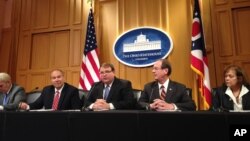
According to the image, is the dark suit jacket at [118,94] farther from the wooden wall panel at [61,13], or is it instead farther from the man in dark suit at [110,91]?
the wooden wall panel at [61,13]

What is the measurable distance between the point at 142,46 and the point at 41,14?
2.21 metres

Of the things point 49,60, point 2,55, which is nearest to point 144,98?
point 49,60

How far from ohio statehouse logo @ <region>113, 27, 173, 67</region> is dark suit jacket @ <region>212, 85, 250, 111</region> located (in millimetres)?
1512

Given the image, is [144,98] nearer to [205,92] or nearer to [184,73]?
[205,92]

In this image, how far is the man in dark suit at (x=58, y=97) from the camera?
3.01m

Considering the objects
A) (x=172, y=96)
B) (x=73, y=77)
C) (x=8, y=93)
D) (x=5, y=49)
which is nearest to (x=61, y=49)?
(x=73, y=77)

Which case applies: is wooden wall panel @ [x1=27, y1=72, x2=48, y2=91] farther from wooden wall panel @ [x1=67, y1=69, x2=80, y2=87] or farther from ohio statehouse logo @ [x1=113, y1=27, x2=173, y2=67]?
ohio statehouse logo @ [x1=113, y1=27, x2=173, y2=67]

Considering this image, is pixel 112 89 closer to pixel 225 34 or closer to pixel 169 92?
pixel 169 92

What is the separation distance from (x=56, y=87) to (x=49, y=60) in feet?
6.15

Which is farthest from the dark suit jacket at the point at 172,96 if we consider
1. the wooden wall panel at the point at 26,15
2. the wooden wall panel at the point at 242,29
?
the wooden wall panel at the point at 26,15

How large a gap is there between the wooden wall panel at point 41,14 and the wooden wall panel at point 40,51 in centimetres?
20

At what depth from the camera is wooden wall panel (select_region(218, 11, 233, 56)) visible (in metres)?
3.90

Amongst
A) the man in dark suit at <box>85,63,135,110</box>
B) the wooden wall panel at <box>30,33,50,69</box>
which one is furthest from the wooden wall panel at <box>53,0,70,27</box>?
the man in dark suit at <box>85,63,135,110</box>

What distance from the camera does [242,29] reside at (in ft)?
12.8
